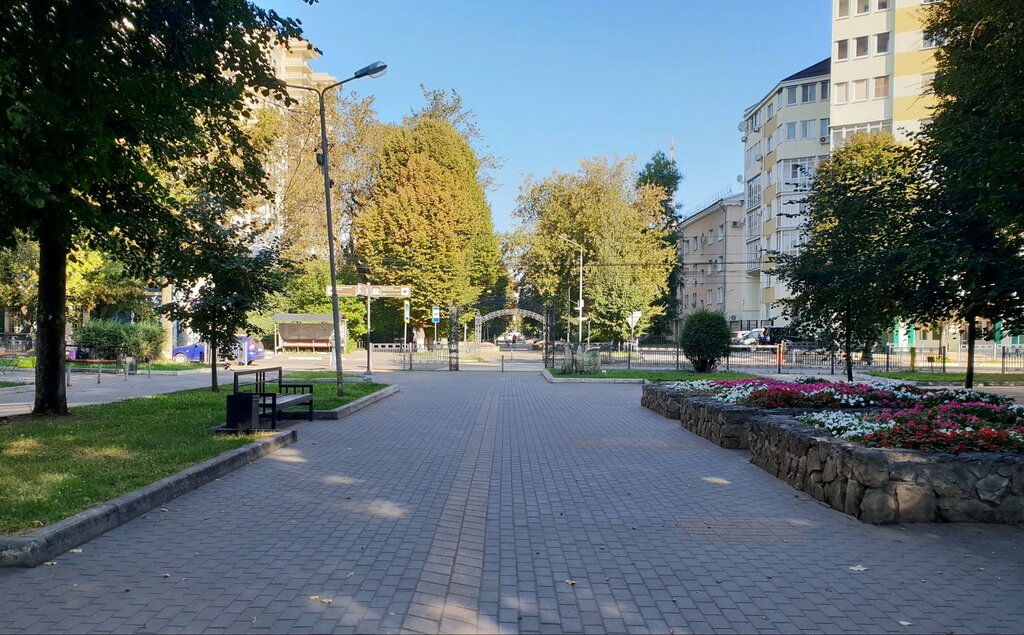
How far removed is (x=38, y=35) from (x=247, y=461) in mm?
5335

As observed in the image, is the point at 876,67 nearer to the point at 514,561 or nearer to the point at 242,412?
the point at 242,412

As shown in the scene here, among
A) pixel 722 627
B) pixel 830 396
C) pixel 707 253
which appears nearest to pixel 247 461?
pixel 722 627

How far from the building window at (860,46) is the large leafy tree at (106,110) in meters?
43.2

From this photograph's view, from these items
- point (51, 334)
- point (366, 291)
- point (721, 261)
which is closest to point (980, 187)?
point (51, 334)

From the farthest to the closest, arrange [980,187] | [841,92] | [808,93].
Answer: [808,93]
[841,92]
[980,187]

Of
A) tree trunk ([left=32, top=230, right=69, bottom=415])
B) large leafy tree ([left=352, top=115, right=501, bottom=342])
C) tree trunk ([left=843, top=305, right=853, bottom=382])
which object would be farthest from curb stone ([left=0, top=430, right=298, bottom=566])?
large leafy tree ([left=352, top=115, right=501, bottom=342])

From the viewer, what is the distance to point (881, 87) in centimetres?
4306

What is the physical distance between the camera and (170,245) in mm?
13625

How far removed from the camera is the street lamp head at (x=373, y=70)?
16.2 m

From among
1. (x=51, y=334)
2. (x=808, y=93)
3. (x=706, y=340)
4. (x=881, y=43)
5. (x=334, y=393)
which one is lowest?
(x=334, y=393)

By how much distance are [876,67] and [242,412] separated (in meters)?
46.1

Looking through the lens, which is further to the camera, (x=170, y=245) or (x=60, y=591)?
(x=170, y=245)

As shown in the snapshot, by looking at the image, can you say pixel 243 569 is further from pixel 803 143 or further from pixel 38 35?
pixel 803 143

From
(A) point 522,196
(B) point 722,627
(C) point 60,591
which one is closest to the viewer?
(B) point 722,627
